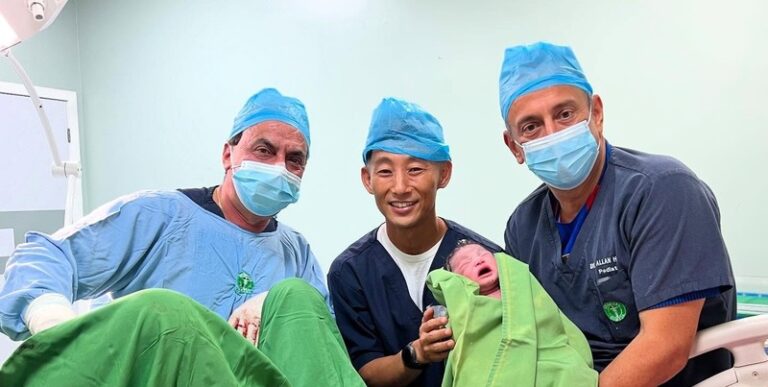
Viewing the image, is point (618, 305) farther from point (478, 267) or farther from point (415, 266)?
point (415, 266)

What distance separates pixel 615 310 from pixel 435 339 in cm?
40

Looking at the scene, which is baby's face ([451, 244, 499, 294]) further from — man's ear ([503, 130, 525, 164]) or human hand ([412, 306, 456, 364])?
man's ear ([503, 130, 525, 164])

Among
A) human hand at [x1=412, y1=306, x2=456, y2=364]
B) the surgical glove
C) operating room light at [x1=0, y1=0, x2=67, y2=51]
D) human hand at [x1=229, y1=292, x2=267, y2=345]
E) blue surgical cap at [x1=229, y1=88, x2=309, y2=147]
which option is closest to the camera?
the surgical glove

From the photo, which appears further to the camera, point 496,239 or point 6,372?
point 496,239

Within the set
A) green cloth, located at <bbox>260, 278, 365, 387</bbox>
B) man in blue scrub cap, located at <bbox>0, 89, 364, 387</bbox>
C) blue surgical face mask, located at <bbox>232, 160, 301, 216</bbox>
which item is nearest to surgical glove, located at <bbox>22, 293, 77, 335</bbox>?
man in blue scrub cap, located at <bbox>0, 89, 364, 387</bbox>

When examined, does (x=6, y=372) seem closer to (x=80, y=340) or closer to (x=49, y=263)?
(x=80, y=340)

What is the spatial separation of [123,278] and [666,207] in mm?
1267

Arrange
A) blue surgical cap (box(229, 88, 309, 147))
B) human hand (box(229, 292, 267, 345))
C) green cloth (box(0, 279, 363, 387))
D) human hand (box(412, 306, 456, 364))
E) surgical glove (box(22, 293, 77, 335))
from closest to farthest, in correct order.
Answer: green cloth (box(0, 279, 363, 387)) → surgical glove (box(22, 293, 77, 335)) → human hand (box(412, 306, 456, 364)) → human hand (box(229, 292, 267, 345)) → blue surgical cap (box(229, 88, 309, 147))

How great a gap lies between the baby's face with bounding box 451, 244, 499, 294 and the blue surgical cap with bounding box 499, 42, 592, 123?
0.35 meters

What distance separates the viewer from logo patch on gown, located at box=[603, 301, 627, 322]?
119cm

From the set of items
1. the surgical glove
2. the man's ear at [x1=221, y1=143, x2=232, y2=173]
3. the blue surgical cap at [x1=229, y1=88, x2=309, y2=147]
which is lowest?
the surgical glove

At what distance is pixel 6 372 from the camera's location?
2.41ft

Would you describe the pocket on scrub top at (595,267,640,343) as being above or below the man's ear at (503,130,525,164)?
below

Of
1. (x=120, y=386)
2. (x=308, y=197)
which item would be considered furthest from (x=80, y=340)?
(x=308, y=197)
